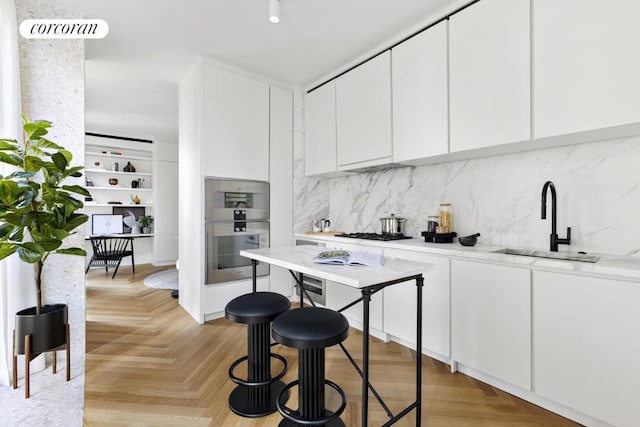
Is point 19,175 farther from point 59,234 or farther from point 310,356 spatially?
point 310,356

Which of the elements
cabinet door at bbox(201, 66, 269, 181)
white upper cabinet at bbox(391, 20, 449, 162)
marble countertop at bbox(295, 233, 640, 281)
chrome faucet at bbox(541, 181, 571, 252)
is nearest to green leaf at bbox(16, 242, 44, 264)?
cabinet door at bbox(201, 66, 269, 181)

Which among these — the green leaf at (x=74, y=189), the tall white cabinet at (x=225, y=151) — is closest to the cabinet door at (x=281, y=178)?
the tall white cabinet at (x=225, y=151)

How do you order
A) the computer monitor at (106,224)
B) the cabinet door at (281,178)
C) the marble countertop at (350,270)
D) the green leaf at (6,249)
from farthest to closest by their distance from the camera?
the computer monitor at (106,224) < the cabinet door at (281,178) < the green leaf at (6,249) < the marble countertop at (350,270)

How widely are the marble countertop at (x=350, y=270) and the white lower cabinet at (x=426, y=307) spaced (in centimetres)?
55

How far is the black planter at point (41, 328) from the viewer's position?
1.91 m

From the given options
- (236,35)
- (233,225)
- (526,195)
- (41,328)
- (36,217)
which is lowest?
(41,328)

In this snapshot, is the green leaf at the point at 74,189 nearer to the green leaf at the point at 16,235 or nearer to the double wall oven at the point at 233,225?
the green leaf at the point at 16,235

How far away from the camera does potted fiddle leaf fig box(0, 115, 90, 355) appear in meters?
1.72

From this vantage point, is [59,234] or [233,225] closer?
[59,234]

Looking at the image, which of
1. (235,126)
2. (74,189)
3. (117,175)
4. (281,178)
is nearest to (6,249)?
(74,189)

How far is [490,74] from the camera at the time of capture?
6.77 ft

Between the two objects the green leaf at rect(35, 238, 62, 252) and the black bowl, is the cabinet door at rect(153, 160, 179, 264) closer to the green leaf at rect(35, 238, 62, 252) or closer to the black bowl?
the green leaf at rect(35, 238, 62, 252)

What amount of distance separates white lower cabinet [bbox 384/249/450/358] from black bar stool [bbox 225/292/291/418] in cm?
107

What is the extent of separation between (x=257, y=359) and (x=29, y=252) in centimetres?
149
